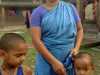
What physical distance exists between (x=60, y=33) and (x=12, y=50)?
742 millimetres

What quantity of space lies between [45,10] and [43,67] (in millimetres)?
562

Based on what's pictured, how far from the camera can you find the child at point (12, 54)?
304 centimetres

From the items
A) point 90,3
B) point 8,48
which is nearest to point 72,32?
point 8,48

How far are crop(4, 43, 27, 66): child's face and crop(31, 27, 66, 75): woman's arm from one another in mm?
591

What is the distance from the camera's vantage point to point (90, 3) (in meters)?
16.1

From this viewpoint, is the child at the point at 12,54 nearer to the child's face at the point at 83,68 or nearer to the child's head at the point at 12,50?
the child's head at the point at 12,50

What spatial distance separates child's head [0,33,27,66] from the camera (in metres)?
3.03

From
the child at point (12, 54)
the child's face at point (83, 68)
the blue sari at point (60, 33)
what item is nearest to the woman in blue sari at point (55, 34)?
the blue sari at point (60, 33)

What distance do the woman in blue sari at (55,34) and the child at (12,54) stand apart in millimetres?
583

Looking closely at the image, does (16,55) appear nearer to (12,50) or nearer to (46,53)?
(12,50)

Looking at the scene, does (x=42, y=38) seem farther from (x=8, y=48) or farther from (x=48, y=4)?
(x=8, y=48)

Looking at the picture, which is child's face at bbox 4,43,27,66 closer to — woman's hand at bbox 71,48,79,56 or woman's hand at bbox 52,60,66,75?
woman's hand at bbox 52,60,66,75

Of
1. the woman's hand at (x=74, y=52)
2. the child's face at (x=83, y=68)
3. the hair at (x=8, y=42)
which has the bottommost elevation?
the child's face at (x=83, y=68)

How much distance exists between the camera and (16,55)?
3041 millimetres
